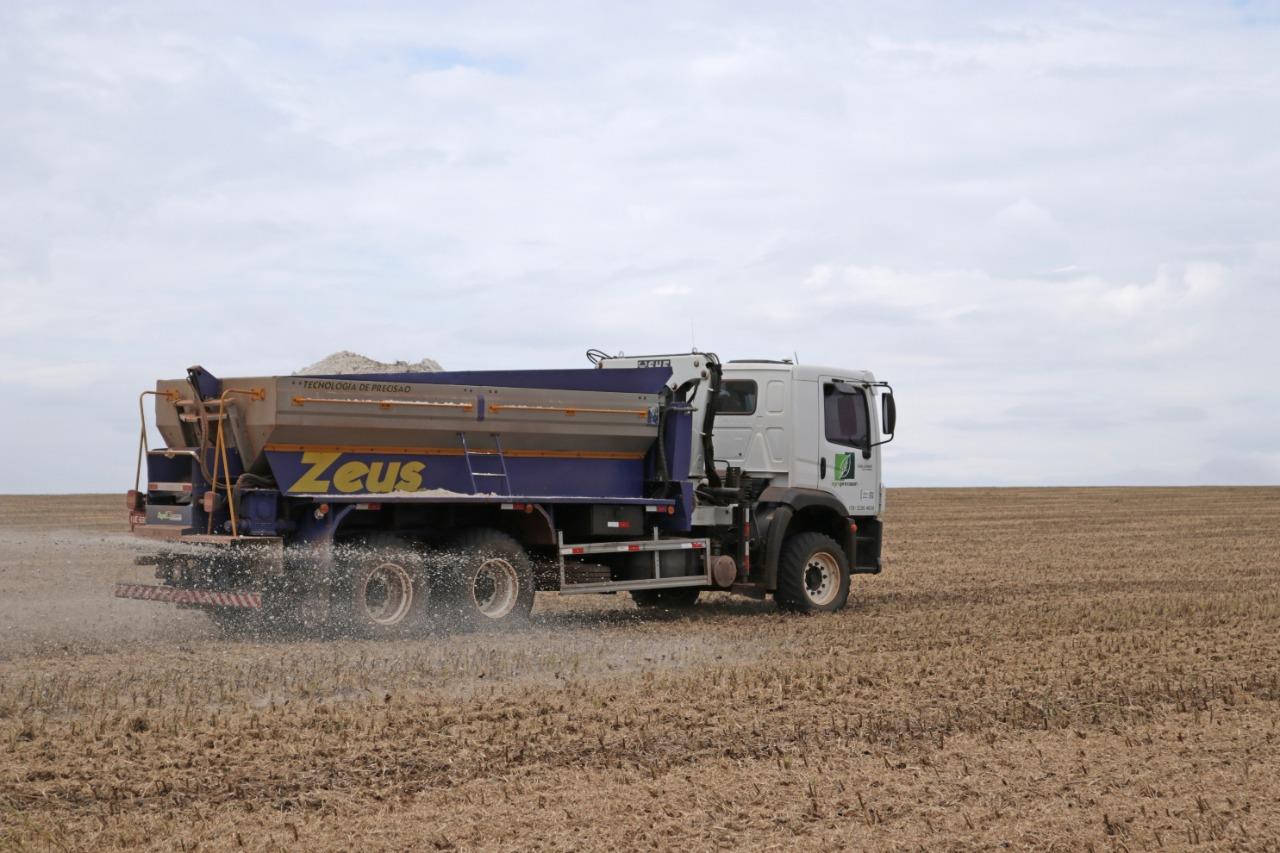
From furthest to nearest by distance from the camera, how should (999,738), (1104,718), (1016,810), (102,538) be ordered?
1. (102,538)
2. (1104,718)
3. (999,738)
4. (1016,810)

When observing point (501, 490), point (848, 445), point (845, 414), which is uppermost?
point (845, 414)

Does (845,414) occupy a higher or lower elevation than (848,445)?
higher

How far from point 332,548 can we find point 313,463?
A: 2.58 ft

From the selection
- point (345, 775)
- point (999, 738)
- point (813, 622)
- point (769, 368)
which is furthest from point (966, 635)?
point (345, 775)

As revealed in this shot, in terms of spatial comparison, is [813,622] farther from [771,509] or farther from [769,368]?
[769,368]

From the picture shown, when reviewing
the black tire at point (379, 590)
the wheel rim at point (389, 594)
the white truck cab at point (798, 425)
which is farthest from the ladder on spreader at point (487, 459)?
the white truck cab at point (798, 425)

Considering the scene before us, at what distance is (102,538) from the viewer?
14648mm

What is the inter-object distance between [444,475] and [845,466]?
5.17m

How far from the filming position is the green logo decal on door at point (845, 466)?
16.3m

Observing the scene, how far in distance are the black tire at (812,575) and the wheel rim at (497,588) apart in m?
3.45

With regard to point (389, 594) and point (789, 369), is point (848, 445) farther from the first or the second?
point (389, 594)

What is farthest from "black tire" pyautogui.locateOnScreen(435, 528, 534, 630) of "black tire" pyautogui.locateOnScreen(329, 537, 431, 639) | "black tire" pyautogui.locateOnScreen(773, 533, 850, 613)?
"black tire" pyautogui.locateOnScreen(773, 533, 850, 613)

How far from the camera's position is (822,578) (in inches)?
640

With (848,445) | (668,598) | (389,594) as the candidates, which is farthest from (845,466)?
(389,594)
